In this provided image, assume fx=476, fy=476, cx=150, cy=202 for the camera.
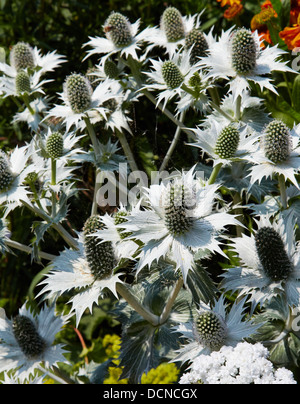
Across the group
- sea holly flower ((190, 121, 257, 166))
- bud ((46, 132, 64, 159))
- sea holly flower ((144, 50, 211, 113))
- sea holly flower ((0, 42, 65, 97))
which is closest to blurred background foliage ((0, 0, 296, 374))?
sea holly flower ((0, 42, 65, 97))

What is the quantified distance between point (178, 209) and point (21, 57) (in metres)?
1.43

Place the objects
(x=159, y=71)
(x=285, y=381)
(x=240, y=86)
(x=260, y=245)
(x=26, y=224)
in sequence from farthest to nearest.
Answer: (x=26, y=224), (x=159, y=71), (x=240, y=86), (x=260, y=245), (x=285, y=381)

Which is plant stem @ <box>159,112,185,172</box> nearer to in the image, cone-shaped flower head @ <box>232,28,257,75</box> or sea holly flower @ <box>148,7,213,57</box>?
sea holly flower @ <box>148,7,213,57</box>

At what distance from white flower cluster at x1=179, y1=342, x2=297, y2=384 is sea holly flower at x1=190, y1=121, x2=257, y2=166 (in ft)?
2.13

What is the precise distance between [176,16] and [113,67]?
0.38 meters

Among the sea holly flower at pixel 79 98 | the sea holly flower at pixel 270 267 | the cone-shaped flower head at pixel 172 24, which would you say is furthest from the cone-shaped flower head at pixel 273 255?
the cone-shaped flower head at pixel 172 24

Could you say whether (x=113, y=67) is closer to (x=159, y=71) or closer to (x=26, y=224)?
(x=159, y=71)

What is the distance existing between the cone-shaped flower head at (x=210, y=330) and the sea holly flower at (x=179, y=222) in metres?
0.16

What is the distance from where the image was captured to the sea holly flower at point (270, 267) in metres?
1.56

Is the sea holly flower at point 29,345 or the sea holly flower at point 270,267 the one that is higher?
the sea holly flower at point 270,267

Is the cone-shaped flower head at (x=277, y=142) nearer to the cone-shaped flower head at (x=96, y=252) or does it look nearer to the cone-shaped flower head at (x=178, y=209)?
the cone-shaped flower head at (x=178, y=209)

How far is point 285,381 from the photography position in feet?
4.00
